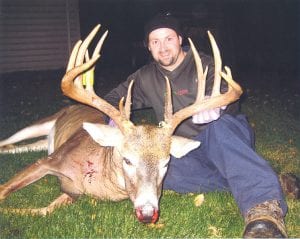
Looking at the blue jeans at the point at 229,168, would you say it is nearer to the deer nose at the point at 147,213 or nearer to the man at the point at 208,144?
the man at the point at 208,144

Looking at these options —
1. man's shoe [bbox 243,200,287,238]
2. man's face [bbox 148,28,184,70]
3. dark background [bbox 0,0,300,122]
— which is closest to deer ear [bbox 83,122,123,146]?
man's face [bbox 148,28,184,70]

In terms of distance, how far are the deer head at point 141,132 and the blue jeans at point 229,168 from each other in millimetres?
179

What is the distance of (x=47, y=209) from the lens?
3.89 meters

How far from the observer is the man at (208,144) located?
336cm

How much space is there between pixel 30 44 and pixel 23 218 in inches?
460

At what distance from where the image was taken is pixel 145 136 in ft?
11.9

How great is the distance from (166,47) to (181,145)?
1.11 meters

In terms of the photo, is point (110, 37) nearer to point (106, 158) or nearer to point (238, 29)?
point (238, 29)

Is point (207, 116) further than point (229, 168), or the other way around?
point (207, 116)

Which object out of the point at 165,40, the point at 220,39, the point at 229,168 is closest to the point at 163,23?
the point at 165,40

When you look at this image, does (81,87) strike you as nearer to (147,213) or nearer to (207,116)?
(207,116)

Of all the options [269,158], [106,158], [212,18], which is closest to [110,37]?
[212,18]

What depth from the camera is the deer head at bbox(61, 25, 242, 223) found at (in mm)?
3535

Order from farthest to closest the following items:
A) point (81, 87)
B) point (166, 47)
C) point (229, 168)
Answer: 1. point (166, 47)
2. point (81, 87)
3. point (229, 168)
